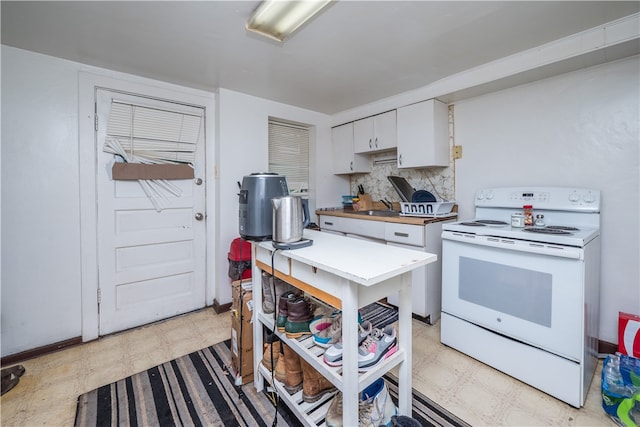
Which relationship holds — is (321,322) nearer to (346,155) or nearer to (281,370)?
(281,370)

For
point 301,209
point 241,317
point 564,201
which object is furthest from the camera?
point 564,201

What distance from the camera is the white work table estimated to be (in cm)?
99

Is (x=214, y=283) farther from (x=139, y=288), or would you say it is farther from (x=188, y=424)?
(x=188, y=424)

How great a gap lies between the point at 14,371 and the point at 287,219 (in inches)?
85.0

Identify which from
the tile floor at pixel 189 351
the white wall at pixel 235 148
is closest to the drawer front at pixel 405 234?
the tile floor at pixel 189 351

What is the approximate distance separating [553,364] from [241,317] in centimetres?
182

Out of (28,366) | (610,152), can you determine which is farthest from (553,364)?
(28,366)

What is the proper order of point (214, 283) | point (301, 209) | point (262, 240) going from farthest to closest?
point (214, 283), point (262, 240), point (301, 209)

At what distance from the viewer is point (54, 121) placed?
2004 mm

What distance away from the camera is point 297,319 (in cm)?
136

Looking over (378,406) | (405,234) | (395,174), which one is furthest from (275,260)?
(395,174)

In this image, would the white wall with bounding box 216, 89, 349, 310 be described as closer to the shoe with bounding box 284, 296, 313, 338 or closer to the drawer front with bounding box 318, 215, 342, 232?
the drawer front with bounding box 318, 215, 342, 232

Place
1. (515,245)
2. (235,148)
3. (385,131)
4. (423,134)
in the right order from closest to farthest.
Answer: (515,245) < (423,134) < (235,148) < (385,131)

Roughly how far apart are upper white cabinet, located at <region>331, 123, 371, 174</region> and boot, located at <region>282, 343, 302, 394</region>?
7.87ft
